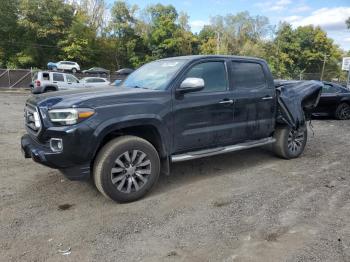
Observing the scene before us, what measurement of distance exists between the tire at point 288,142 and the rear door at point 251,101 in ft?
1.05

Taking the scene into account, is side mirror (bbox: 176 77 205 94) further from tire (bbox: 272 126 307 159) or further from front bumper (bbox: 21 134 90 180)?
tire (bbox: 272 126 307 159)

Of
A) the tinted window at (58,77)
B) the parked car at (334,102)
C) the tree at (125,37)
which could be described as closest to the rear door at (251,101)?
the parked car at (334,102)

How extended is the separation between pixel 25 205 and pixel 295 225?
3.16m

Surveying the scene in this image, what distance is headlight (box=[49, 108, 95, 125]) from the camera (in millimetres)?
3873

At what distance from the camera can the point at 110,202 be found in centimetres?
433

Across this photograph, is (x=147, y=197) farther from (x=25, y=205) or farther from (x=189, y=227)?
(x=25, y=205)

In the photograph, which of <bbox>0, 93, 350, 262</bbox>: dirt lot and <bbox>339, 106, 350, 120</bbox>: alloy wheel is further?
<bbox>339, 106, 350, 120</bbox>: alloy wheel

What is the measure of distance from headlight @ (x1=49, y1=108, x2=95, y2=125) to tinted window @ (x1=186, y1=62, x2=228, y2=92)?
5.47 feet

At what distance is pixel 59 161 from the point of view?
12.8ft

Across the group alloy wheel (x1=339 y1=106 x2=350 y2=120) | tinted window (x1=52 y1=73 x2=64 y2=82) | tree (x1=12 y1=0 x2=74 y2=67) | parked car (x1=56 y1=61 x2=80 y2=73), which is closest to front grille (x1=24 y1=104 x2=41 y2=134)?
alloy wheel (x1=339 y1=106 x2=350 y2=120)

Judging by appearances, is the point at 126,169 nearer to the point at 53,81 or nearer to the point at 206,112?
the point at 206,112

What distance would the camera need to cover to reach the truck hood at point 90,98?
3.96 meters

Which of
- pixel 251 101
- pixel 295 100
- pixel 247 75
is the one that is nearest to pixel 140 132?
pixel 251 101

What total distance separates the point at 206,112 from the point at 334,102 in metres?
→ 9.44
